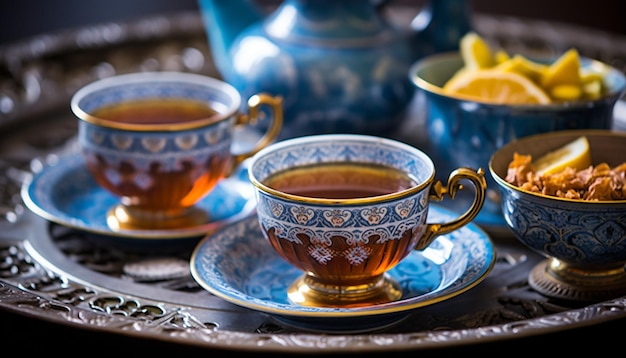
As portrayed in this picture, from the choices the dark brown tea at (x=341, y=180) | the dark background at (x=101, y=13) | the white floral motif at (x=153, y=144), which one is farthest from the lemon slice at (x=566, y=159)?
the dark background at (x=101, y=13)

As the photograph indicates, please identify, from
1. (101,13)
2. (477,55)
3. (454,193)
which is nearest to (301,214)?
(454,193)

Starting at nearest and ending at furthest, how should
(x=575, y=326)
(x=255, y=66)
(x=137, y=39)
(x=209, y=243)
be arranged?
(x=575, y=326) < (x=209, y=243) < (x=255, y=66) < (x=137, y=39)

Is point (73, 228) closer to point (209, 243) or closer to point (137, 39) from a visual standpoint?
point (209, 243)

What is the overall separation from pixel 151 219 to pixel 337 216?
0.27 meters

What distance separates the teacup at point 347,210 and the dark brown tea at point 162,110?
20cm

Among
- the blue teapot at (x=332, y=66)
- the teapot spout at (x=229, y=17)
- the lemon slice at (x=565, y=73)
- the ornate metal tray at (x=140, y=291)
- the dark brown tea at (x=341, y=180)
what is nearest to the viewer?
the ornate metal tray at (x=140, y=291)

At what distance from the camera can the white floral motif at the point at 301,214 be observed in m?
0.67

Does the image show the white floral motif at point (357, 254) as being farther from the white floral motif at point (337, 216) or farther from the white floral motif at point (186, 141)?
the white floral motif at point (186, 141)

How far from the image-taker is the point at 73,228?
0.83m

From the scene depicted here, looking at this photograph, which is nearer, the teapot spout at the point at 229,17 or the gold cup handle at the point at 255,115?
the gold cup handle at the point at 255,115

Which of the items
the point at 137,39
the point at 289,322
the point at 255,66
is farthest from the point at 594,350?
the point at 137,39

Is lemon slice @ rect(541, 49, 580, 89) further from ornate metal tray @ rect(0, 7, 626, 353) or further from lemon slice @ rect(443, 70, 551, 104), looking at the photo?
ornate metal tray @ rect(0, 7, 626, 353)

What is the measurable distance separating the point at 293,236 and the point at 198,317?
0.10 meters

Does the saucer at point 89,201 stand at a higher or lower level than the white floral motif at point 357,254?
lower
